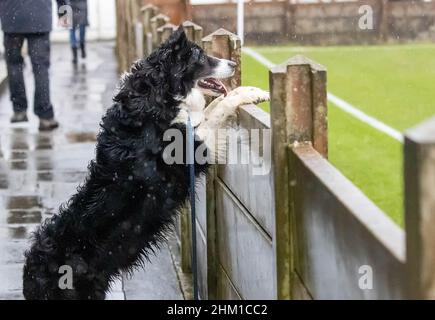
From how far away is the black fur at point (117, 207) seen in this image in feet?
15.4

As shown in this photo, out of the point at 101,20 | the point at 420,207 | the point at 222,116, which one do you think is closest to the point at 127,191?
the point at 222,116

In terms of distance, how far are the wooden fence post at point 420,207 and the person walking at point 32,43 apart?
8.61m

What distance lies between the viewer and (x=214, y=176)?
211 inches

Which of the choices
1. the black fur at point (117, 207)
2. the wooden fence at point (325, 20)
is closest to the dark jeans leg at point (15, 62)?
the black fur at point (117, 207)

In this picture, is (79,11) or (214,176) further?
(79,11)

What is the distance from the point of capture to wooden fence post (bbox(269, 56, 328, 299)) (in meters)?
3.48

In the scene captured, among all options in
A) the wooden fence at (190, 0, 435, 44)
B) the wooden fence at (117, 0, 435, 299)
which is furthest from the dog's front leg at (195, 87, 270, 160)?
the wooden fence at (190, 0, 435, 44)

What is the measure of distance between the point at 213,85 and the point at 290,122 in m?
1.95

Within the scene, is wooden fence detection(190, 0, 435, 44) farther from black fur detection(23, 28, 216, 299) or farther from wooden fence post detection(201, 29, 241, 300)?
black fur detection(23, 28, 216, 299)

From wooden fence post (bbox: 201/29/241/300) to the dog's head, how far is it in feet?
0.57

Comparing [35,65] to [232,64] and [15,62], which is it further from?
[232,64]
